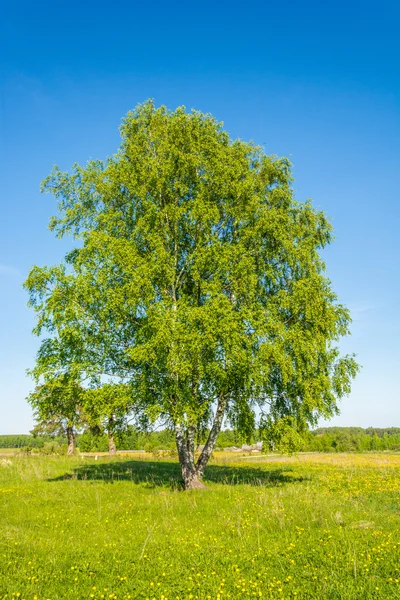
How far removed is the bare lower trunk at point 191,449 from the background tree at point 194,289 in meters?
0.06

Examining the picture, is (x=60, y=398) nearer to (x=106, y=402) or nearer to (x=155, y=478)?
(x=106, y=402)

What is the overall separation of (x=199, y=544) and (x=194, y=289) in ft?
39.6

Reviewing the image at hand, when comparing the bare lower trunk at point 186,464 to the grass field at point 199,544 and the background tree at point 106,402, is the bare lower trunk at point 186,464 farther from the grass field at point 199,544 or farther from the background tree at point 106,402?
the background tree at point 106,402

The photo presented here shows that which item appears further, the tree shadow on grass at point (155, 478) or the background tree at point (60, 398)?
the tree shadow on grass at point (155, 478)

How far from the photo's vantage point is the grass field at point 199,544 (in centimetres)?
774

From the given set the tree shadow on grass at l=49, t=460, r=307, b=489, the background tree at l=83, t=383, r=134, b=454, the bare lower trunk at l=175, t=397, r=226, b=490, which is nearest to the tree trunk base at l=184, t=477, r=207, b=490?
the bare lower trunk at l=175, t=397, r=226, b=490

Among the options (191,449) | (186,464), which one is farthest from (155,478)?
(186,464)

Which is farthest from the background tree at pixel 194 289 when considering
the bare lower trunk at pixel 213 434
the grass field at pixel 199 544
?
the grass field at pixel 199 544

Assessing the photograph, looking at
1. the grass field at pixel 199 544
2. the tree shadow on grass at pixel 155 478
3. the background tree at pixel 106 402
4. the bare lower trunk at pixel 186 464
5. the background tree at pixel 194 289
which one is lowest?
the tree shadow on grass at pixel 155 478

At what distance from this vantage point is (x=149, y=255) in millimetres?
19469

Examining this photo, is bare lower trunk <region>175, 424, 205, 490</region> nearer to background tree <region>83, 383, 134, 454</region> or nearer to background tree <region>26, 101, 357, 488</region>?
background tree <region>26, 101, 357, 488</region>

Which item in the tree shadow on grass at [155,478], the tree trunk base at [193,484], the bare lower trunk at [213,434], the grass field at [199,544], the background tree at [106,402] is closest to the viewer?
the grass field at [199,544]

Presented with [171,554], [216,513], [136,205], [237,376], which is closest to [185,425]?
[237,376]

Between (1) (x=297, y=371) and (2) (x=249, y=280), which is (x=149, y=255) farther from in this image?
(1) (x=297, y=371)
